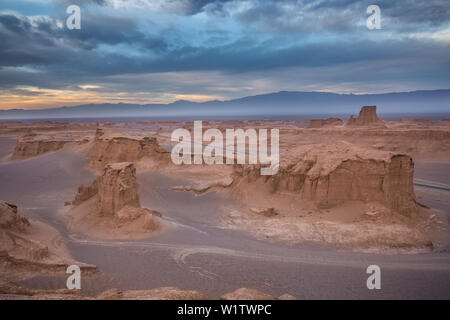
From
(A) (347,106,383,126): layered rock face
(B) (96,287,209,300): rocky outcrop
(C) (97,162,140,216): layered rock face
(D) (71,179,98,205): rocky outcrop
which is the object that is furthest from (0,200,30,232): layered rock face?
(A) (347,106,383,126): layered rock face

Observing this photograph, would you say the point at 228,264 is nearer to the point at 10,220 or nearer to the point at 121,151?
the point at 10,220

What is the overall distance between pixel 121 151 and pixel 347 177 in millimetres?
20574

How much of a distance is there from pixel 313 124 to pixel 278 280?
65.9 meters

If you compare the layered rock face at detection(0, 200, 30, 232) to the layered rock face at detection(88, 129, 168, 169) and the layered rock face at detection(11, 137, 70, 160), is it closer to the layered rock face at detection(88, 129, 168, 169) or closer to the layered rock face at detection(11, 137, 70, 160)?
the layered rock face at detection(88, 129, 168, 169)

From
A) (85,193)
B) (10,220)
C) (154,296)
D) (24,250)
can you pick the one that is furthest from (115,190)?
(154,296)

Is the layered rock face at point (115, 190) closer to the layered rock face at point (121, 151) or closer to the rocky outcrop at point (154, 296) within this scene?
the rocky outcrop at point (154, 296)

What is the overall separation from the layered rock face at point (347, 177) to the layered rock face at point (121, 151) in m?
14.3

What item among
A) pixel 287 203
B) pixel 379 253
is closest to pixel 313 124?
pixel 287 203

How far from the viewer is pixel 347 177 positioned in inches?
647

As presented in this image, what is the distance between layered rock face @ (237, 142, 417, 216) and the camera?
15.6 metres

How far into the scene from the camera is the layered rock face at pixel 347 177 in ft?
51.2

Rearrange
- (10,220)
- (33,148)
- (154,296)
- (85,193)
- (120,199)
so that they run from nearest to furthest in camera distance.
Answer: (154,296) → (10,220) → (120,199) → (85,193) → (33,148)

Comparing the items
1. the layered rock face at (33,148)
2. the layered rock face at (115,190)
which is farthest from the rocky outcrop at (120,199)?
the layered rock face at (33,148)
